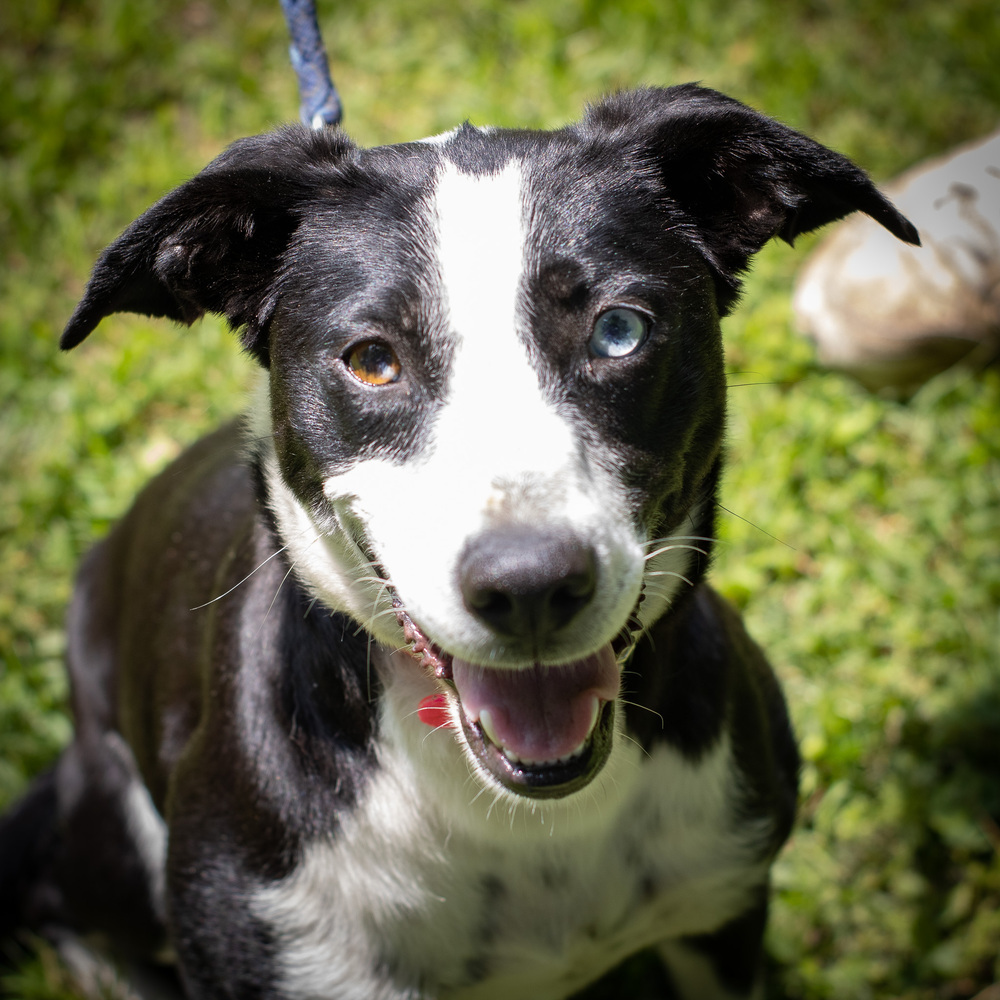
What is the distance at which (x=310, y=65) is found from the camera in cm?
257

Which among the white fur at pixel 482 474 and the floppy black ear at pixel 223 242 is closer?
the white fur at pixel 482 474

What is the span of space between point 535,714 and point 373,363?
2.35 ft

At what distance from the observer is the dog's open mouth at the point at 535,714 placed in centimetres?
185

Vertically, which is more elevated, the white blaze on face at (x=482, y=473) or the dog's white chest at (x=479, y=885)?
the white blaze on face at (x=482, y=473)

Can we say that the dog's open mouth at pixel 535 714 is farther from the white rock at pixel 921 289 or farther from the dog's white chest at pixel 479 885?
the white rock at pixel 921 289

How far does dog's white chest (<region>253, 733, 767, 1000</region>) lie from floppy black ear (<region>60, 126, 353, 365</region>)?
1.03m

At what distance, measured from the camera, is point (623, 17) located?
18.5ft

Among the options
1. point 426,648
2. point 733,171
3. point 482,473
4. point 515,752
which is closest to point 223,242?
point 482,473

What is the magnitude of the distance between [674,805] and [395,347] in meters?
1.19

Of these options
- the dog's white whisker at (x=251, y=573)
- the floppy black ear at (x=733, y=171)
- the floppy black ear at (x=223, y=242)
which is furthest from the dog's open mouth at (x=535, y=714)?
the floppy black ear at (x=733, y=171)

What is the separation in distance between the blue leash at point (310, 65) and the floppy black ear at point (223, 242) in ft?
1.65

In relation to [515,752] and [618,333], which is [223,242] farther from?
[515,752]

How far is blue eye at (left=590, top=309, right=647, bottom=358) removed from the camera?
189cm

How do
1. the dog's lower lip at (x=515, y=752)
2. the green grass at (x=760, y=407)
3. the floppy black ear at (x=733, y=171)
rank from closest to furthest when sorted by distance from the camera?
the dog's lower lip at (x=515, y=752), the floppy black ear at (x=733, y=171), the green grass at (x=760, y=407)
